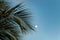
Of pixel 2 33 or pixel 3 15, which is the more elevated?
pixel 3 15

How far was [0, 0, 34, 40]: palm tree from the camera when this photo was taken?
4.94m

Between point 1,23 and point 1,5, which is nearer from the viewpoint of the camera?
point 1,23

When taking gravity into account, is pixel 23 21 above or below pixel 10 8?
below

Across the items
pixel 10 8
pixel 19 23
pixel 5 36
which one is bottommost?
pixel 5 36

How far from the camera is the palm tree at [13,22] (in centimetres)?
494

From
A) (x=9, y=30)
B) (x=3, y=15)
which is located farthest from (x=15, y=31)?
(x=3, y=15)

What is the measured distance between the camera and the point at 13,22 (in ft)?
16.6

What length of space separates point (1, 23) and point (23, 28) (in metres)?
0.61

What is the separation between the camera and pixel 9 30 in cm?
501

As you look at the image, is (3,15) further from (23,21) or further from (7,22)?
(23,21)

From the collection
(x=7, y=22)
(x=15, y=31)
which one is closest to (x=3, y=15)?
(x=7, y=22)

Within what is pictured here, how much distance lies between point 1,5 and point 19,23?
0.75m

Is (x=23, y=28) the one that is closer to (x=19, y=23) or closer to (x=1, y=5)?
(x=19, y=23)

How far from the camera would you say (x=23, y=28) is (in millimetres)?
5141
